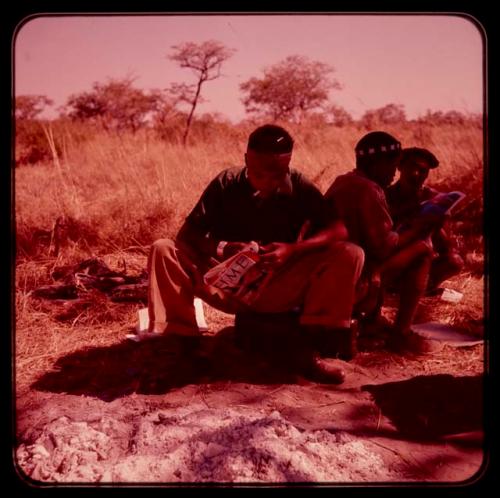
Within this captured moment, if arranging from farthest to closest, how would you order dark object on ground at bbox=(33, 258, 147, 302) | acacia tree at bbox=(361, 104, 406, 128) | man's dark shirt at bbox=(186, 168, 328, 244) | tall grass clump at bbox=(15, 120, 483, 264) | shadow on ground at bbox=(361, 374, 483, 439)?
acacia tree at bbox=(361, 104, 406, 128) → tall grass clump at bbox=(15, 120, 483, 264) → dark object on ground at bbox=(33, 258, 147, 302) → man's dark shirt at bbox=(186, 168, 328, 244) → shadow on ground at bbox=(361, 374, 483, 439)

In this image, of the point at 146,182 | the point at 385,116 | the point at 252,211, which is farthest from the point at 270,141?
the point at 385,116

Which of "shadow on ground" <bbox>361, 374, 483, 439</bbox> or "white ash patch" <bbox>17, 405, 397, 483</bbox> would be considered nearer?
"white ash patch" <bbox>17, 405, 397, 483</bbox>

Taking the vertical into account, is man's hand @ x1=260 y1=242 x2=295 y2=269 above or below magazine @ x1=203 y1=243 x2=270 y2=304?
above

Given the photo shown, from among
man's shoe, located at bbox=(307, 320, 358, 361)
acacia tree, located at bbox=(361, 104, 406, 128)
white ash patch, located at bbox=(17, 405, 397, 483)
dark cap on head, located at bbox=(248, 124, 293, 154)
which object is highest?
acacia tree, located at bbox=(361, 104, 406, 128)

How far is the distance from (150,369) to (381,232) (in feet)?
5.16

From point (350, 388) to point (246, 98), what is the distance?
12668 mm

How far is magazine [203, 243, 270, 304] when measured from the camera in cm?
273

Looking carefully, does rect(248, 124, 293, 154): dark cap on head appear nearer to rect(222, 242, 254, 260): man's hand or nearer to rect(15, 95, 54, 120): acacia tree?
rect(222, 242, 254, 260): man's hand

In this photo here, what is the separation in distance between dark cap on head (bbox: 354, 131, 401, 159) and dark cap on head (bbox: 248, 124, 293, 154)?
1.84 ft

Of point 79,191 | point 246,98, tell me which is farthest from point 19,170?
point 246,98

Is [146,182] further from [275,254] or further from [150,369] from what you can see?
[275,254]

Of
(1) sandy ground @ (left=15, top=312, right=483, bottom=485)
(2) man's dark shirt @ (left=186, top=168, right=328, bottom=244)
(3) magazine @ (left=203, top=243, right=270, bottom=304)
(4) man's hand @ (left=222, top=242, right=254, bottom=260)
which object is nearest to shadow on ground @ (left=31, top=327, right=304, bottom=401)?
(1) sandy ground @ (left=15, top=312, right=483, bottom=485)

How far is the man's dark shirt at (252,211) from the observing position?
307 cm

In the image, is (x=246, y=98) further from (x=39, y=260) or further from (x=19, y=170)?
(x=39, y=260)
